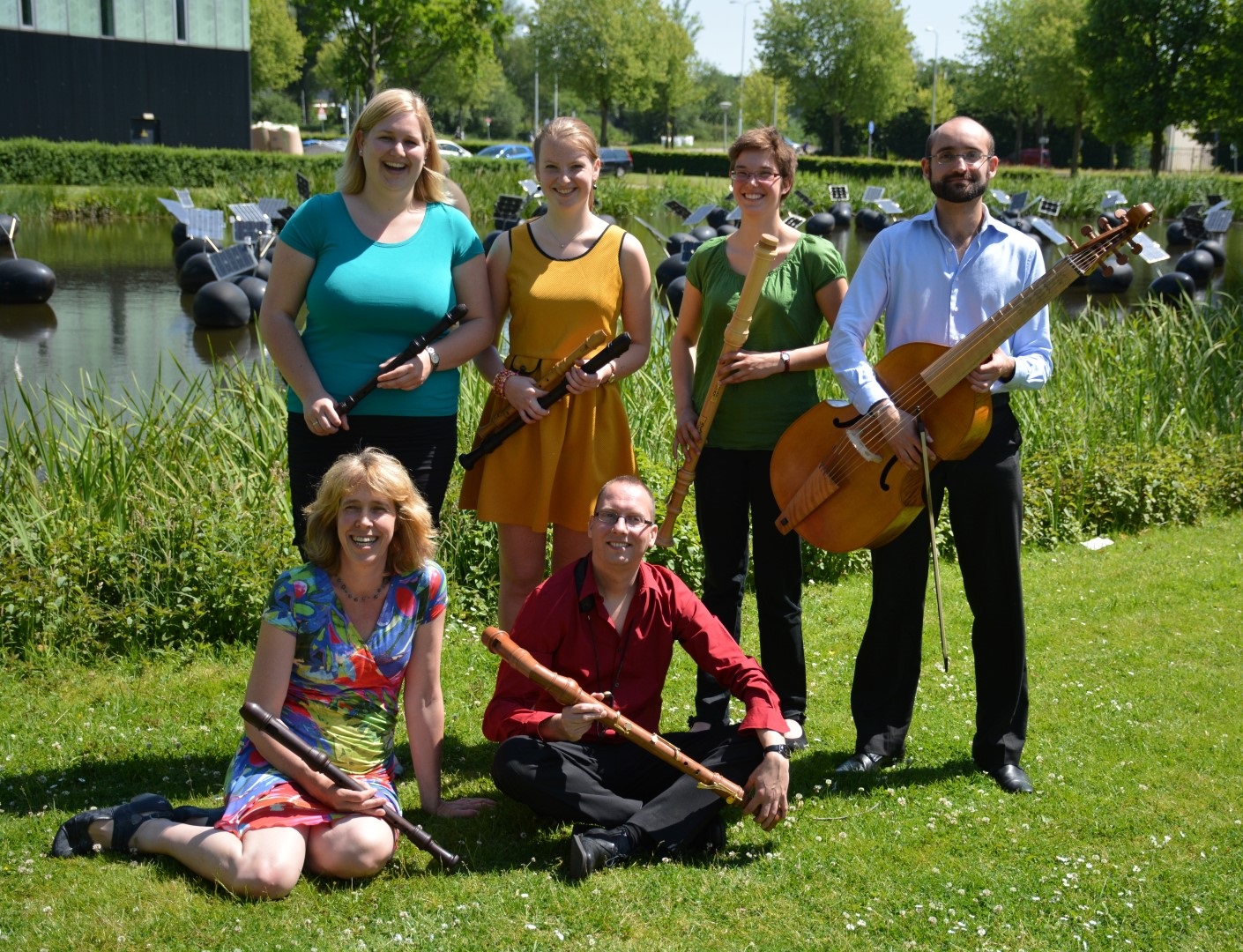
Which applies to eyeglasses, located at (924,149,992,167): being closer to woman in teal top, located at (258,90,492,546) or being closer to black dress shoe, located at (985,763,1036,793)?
woman in teal top, located at (258,90,492,546)

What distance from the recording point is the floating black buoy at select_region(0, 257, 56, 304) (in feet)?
54.4

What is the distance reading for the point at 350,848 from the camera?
3.63m

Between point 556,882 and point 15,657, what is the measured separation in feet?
9.53

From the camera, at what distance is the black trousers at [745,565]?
4.61 meters

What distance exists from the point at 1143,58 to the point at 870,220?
12947 mm

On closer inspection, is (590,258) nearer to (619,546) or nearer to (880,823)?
(619,546)

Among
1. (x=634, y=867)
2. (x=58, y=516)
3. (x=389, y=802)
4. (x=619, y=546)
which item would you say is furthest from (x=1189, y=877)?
(x=58, y=516)

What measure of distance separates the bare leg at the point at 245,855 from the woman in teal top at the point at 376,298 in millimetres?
1083

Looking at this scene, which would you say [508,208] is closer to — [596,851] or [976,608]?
[976,608]

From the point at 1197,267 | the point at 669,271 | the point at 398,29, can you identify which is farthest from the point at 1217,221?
the point at 398,29

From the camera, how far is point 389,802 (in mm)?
3797

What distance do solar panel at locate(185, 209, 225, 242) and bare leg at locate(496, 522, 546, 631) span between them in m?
16.5

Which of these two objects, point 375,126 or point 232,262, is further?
point 232,262

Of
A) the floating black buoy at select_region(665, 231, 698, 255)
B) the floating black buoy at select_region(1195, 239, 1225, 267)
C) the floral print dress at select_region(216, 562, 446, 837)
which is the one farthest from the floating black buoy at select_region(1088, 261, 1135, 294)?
the floral print dress at select_region(216, 562, 446, 837)
